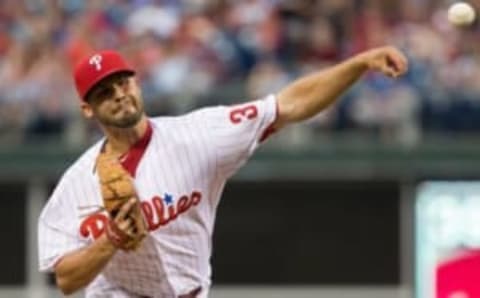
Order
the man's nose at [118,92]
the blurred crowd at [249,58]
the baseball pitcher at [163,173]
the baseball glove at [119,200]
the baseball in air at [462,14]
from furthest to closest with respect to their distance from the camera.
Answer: the blurred crowd at [249,58] → the baseball in air at [462,14] → the baseball pitcher at [163,173] → the man's nose at [118,92] → the baseball glove at [119,200]

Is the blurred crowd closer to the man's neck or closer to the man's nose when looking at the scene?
the man's neck

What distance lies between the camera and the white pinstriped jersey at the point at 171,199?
762 cm

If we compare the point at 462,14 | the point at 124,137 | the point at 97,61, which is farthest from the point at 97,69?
the point at 462,14

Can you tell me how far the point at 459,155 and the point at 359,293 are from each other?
4.96ft

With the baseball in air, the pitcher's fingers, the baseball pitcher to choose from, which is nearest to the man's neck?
the baseball pitcher

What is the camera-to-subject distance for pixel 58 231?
763 centimetres

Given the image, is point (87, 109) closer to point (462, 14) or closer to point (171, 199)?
point (171, 199)

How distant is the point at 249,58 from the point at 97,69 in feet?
22.4

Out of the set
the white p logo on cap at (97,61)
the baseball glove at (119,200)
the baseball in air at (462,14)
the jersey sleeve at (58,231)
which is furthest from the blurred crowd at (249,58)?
the baseball glove at (119,200)

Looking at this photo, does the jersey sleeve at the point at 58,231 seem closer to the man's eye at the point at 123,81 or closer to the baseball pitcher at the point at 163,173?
the baseball pitcher at the point at 163,173

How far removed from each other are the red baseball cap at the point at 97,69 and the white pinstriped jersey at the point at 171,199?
387 mm

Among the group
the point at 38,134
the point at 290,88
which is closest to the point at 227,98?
the point at 38,134

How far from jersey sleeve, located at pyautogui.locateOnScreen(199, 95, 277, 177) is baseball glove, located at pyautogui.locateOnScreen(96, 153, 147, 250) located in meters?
0.70

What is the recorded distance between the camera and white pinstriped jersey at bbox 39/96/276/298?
7.62 meters
